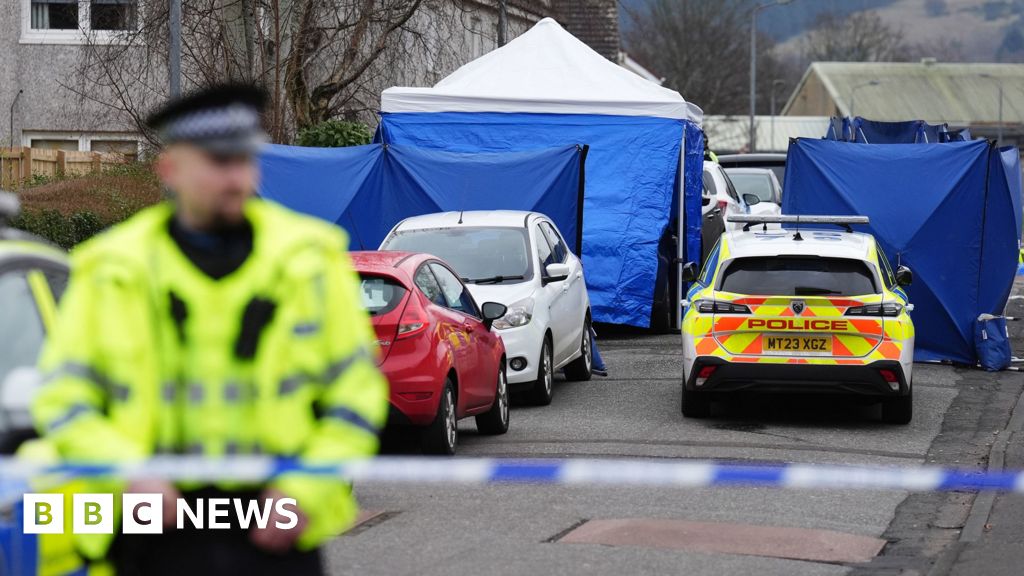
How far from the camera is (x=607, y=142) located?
1938 centimetres

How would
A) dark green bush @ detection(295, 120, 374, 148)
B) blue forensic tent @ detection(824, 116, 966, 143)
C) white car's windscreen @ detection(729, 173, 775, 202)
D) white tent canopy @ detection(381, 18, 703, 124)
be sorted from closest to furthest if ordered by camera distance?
1. white tent canopy @ detection(381, 18, 703, 124)
2. blue forensic tent @ detection(824, 116, 966, 143)
3. dark green bush @ detection(295, 120, 374, 148)
4. white car's windscreen @ detection(729, 173, 775, 202)

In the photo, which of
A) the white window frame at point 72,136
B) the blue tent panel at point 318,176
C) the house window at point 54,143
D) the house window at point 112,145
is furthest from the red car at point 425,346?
the house window at point 54,143

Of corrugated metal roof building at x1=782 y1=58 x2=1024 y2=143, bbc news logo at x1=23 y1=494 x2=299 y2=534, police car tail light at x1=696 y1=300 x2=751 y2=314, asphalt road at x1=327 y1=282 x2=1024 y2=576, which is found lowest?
asphalt road at x1=327 y1=282 x2=1024 y2=576

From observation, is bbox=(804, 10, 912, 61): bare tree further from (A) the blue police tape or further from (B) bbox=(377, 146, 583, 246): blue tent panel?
(A) the blue police tape

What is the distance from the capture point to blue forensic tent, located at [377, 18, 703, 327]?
19000 millimetres

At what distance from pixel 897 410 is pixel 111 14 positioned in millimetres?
17590

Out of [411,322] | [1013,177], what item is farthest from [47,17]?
[411,322]

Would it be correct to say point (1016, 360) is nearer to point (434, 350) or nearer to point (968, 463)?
point (968, 463)

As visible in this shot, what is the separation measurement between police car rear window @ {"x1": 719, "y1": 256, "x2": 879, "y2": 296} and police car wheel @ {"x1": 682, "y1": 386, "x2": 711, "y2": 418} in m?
0.93

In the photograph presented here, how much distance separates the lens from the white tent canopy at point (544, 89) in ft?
63.4

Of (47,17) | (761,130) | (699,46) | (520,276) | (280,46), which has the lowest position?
(520,276)

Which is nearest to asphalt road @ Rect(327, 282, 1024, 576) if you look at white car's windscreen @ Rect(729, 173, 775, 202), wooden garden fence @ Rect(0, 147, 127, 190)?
wooden garden fence @ Rect(0, 147, 127, 190)

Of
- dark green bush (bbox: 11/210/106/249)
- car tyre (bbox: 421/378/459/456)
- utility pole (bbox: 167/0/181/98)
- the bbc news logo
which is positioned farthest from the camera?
dark green bush (bbox: 11/210/106/249)

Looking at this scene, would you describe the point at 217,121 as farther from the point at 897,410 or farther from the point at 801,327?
the point at 897,410
